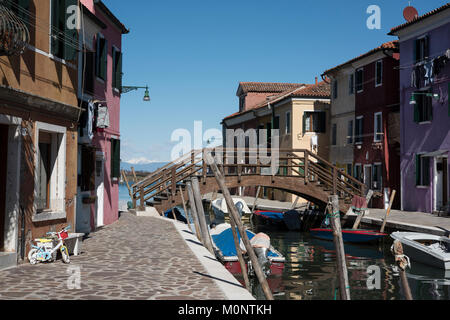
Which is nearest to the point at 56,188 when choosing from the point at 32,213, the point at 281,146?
the point at 32,213

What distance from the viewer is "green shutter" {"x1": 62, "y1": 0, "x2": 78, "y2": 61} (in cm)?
1211

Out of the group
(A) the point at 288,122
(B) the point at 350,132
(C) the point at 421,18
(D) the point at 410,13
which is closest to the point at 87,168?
(C) the point at 421,18

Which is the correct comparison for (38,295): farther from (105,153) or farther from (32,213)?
(105,153)

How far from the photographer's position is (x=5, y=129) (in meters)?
10.1

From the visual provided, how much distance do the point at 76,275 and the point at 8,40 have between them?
167 inches

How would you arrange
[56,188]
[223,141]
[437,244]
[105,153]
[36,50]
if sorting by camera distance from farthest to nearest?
[223,141]
[105,153]
[437,244]
[56,188]
[36,50]

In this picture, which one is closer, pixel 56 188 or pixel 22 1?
pixel 22 1

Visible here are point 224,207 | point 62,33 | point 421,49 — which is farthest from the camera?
point 224,207

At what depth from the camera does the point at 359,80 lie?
3262 cm

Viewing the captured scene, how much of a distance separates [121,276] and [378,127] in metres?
23.8

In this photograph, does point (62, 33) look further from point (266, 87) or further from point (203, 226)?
point (266, 87)

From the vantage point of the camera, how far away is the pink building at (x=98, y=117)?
16094 millimetres

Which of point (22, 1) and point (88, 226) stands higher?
point (22, 1)
